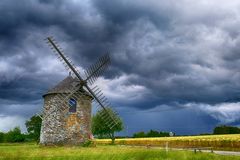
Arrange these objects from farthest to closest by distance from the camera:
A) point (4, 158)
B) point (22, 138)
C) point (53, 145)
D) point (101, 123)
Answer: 1. point (22, 138)
2. point (101, 123)
3. point (53, 145)
4. point (4, 158)

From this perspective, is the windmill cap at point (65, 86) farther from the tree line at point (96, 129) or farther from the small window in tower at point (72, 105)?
the tree line at point (96, 129)

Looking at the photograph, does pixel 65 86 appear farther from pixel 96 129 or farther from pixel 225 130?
pixel 225 130

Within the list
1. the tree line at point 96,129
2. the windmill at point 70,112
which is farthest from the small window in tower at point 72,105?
the tree line at point 96,129

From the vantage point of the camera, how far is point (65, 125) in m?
31.9

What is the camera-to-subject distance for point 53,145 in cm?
3178

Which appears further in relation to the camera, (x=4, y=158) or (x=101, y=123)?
(x=101, y=123)

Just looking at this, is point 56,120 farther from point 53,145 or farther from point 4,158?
point 4,158

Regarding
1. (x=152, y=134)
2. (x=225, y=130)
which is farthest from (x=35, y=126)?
(x=225, y=130)

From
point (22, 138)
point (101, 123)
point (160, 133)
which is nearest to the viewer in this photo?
point (101, 123)

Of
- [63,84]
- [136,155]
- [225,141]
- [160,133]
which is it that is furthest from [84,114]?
[160,133]

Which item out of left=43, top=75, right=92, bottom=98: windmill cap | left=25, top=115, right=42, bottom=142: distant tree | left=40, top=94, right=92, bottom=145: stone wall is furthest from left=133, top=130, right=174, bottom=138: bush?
left=43, top=75, right=92, bottom=98: windmill cap

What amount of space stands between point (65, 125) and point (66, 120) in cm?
53

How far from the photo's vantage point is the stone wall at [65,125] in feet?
104

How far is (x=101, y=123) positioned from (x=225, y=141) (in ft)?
111
